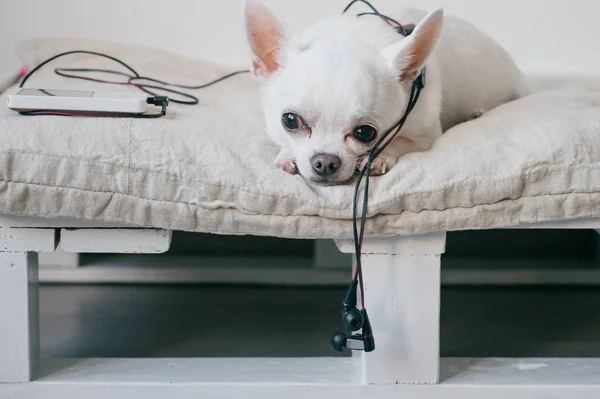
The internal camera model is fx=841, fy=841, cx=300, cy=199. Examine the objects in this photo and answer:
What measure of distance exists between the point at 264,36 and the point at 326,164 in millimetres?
295

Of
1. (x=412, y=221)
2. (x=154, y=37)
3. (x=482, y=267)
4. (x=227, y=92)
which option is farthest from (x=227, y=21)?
(x=412, y=221)

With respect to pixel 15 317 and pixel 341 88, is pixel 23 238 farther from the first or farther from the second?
pixel 341 88

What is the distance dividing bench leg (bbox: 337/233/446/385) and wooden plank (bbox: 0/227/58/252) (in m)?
0.47

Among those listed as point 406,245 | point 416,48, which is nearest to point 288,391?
point 406,245

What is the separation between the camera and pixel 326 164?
1.31 m

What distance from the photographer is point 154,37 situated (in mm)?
2691

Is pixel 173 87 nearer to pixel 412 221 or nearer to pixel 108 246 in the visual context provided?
pixel 108 246

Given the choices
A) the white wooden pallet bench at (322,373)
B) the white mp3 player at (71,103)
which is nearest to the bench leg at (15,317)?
the white wooden pallet bench at (322,373)

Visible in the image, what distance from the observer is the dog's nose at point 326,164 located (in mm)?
1311

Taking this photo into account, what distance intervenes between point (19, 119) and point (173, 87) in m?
0.60

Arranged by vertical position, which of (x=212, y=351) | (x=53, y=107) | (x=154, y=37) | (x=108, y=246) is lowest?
(x=212, y=351)

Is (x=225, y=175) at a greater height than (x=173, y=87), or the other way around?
(x=173, y=87)

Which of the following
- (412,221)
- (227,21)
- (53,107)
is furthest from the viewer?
(227,21)

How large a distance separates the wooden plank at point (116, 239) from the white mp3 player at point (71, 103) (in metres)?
0.22
